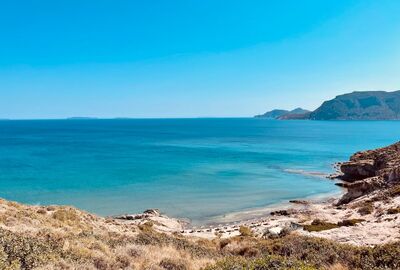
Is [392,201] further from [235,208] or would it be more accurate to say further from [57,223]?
[57,223]

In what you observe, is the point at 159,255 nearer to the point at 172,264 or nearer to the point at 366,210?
the point at 172,264

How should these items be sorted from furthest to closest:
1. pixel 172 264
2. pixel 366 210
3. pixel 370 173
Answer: pixel 370 173, pixel 366 210, pixel 172 264

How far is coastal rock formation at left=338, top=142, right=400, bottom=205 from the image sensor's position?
131ft

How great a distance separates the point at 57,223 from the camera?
65.4 ft

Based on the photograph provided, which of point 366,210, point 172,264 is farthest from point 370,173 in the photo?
point 172,264

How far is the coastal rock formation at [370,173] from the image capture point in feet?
131

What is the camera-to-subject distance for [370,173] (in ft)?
180

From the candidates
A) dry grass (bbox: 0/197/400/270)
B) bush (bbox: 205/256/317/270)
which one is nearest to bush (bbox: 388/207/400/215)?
dry grass (bbox: 0/197/400/270)

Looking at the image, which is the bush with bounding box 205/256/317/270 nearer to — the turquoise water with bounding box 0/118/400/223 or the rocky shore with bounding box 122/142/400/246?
the rocky shore with bounding box 122/142/400/246

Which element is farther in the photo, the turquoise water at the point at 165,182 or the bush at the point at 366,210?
the turquoise water at the point at 165,182

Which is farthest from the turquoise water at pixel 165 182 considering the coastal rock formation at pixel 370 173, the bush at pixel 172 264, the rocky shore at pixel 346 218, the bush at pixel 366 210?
the bush at pixel 172 264

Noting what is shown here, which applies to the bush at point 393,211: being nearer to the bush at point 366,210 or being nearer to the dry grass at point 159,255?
the bush at point 366,210

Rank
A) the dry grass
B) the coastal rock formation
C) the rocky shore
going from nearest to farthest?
1. the dry grass
2. the rocky shore
3. the coastal rock formation

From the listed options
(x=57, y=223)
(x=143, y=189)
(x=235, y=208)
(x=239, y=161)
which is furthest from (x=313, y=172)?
(x=57, y=223)
